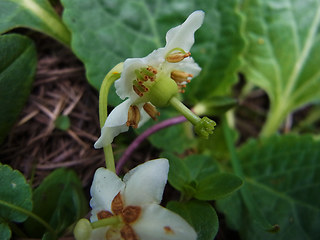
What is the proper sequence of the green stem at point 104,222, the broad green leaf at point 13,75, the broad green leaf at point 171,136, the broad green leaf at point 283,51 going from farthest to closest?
the broad green leaf at point 283,51 → the broad green leaf at point 171,136 → the broad green leaf at point 13,75 → the green stem at point 104,222

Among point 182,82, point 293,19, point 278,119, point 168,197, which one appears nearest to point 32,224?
point 168,197

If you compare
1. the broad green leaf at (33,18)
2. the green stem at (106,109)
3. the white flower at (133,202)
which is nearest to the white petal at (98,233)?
the white flower at (133,202)

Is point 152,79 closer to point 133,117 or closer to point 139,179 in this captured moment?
point 133,117

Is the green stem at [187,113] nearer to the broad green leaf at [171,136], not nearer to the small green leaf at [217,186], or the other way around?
the small green leaf at [217,186]

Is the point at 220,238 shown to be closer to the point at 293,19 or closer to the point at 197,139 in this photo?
the point at 197,139

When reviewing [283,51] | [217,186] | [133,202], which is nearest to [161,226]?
[133,202]

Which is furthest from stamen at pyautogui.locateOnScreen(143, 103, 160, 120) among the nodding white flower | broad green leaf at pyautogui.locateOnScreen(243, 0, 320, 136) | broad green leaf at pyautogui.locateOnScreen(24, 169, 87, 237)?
broad green leaf at pyautogui.locateOnScreen(243, 0, 320, 136)

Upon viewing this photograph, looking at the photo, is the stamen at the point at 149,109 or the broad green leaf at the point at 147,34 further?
the broad green leaf at the point at 147,34
